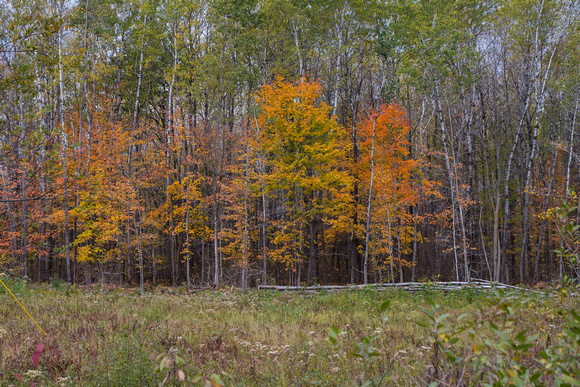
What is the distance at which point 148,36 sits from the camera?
25594 mm

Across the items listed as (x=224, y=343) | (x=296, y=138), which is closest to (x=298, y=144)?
(x=296, y=138)

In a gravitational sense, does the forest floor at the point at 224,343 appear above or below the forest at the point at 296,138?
below

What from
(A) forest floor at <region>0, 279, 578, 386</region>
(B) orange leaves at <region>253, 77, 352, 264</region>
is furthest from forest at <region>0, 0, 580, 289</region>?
(A) forest floor at <region>0, 279, 578, 386</region>

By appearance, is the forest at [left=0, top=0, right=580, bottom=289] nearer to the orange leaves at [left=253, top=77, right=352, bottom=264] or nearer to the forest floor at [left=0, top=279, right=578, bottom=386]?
the orange leaves at [left=253, top=77, right=352, bottom=264]

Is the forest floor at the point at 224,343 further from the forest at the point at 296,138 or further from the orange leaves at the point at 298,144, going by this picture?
the orange leaves at the point at 298,144

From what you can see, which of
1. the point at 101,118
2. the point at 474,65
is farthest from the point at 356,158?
the point at 101,118

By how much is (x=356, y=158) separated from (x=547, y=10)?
12303 millimetres

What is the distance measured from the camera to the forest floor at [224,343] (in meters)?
3.78

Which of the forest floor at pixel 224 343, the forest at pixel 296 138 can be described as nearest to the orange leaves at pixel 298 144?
the forest at pixel 296 138

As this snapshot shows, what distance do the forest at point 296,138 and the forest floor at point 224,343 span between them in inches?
282

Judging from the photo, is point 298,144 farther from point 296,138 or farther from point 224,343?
point 224,343

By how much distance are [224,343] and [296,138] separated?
14.0 m

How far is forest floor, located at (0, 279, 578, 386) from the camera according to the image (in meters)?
3.78

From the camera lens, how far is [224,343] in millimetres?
5508
